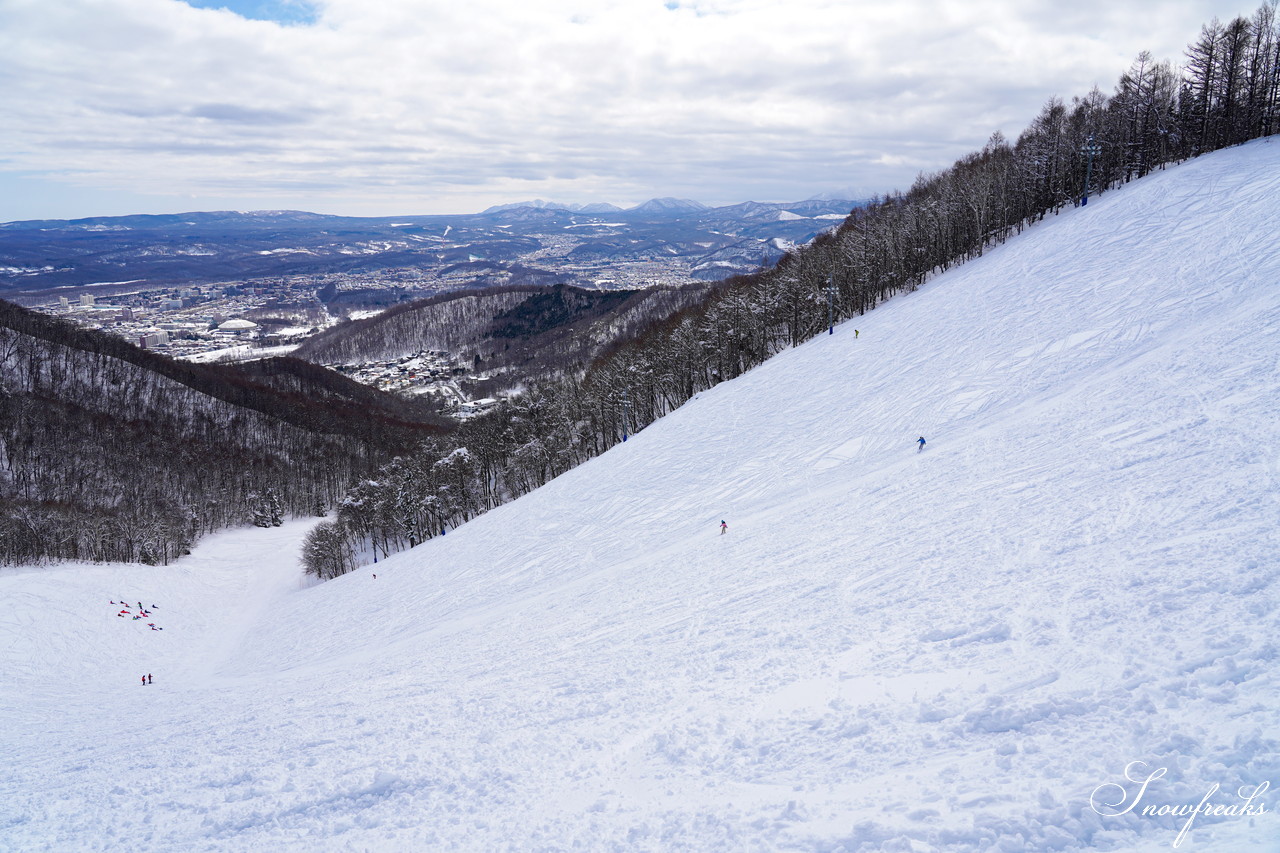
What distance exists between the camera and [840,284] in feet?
202

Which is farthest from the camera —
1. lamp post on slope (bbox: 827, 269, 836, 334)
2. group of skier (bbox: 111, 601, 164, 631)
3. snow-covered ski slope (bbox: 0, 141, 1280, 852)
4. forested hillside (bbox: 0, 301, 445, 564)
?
forested hillside (bbox: 0, 301, 445, 564)

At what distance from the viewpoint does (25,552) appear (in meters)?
54.2

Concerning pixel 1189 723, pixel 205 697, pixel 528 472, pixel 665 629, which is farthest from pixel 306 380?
pixel 1189 723

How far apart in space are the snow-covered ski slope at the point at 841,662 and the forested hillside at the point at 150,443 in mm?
37529

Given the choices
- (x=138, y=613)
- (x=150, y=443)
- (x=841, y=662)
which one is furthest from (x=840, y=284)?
(x=150, y=443)

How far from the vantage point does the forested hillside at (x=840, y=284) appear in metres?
56.8

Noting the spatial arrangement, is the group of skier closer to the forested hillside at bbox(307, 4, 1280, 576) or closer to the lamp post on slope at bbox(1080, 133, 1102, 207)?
the forested hillside at bbox(307, 4, 1280, 576)

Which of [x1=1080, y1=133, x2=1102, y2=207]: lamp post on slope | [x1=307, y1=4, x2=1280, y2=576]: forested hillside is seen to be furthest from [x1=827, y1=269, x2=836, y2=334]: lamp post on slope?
[x1=1080, y1=133, x2=1102, y2=207]: lamp post on slope

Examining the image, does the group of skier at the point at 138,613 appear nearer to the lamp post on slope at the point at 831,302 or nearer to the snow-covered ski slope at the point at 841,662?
the snow-covered ski slope at the point at 841,662

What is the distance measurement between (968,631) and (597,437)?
5176 cm

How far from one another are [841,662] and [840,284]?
55.7 m

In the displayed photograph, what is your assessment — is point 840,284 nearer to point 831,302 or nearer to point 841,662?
point 831,302

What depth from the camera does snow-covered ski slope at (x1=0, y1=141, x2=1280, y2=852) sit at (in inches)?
315

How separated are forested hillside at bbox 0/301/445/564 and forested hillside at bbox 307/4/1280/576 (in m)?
25.0
